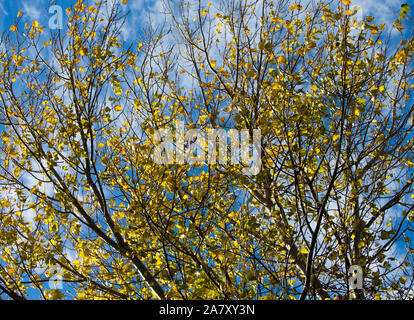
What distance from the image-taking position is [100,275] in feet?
15.2

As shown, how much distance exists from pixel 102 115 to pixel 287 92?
2.57 meters

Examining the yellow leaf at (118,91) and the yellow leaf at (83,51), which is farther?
the yellow leaf at (118,91)

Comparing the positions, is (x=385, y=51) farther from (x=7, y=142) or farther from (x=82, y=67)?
(x=7, y=142)

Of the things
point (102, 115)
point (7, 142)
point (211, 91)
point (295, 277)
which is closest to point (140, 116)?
point (102, 115)

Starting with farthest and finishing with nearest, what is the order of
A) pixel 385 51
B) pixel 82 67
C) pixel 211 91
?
pixel 211 91 → pixel 385 51 → pixel 82 67

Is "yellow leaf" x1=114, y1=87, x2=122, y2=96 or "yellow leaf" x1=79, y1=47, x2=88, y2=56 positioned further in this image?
"yellow leaf" x1=114, y1=87, x2=122, y2=96
